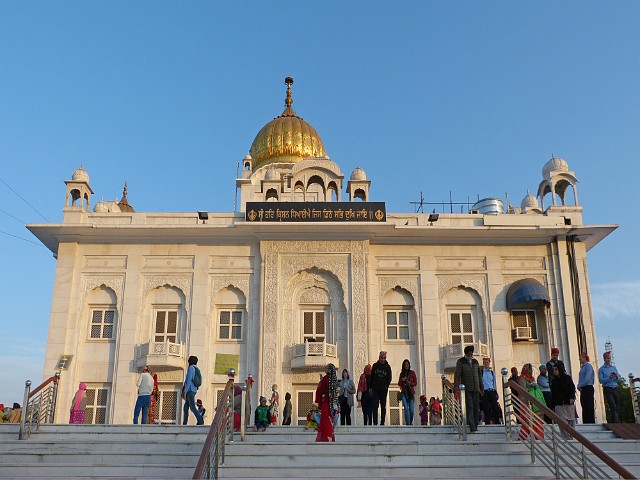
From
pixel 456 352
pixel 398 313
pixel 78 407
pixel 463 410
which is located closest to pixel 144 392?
pixel 78 407

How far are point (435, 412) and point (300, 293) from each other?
19.5 feet

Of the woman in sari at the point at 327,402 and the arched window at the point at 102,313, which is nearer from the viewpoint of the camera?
the woman in sari at the point at 327,402

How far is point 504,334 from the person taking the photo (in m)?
22.5

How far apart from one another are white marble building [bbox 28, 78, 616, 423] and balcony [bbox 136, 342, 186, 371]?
40 millimetres

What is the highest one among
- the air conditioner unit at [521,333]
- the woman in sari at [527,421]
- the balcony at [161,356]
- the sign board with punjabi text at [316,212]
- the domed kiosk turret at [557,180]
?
the domed kiosk turret at [557,180]

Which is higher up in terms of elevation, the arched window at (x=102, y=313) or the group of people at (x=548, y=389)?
the arched window at (x=102, y=313)

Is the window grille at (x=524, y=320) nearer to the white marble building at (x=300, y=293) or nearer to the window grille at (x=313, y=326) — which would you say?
the white marble building at (x=300, y=293)

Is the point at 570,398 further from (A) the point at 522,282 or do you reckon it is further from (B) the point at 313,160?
(B) the point at 313,160

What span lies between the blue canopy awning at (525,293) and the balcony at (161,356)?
10.1m

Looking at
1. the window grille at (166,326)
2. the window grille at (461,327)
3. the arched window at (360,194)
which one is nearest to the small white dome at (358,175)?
the arched window at (360,194)

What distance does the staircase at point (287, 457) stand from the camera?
394 inches

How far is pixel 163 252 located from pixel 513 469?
1528cm

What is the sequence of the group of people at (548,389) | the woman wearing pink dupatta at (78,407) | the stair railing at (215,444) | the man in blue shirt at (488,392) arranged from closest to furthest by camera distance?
the stair railing at (215,444), the group of people at (548,389), the man in blue shirt at (488,392), the woman wearing pink dupatta at (78,407)

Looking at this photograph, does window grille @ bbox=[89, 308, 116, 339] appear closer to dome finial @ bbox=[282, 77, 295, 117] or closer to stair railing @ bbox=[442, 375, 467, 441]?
stair railing @ bbox=[442, 375, 467, 441]
